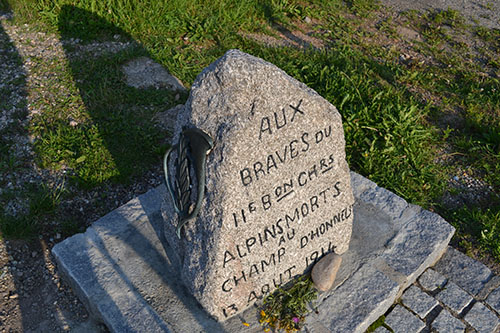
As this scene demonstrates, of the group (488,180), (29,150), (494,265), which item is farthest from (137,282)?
(488,180)

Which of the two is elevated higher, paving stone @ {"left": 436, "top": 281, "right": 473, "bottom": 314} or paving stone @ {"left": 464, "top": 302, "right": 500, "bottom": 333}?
paving stone @ {"left": 436, "top": 281, "right": 473, "bottom": 314}

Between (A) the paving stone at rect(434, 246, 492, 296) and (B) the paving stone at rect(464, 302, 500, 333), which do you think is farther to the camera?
(A) the paving stone at rect(434, 246, 492, 296)

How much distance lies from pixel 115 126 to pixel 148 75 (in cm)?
95

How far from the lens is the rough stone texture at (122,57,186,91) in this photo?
5277 mm

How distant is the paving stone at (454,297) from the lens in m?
3.37

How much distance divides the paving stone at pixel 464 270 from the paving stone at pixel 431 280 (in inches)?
2.9

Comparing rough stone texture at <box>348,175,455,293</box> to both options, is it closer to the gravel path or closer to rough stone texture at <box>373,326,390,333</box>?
rough stone texture at <box>373,326,390,333</box>

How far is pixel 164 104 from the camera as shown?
506cm

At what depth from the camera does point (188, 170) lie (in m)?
2.70

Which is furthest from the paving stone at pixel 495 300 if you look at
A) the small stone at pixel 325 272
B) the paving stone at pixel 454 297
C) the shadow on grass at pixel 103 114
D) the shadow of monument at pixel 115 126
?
the shadow on grass at pixel 103 114

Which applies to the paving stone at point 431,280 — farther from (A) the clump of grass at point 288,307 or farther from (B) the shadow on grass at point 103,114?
(B) the shadow on grass at point 103,114

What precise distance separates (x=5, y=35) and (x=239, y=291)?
4934mm

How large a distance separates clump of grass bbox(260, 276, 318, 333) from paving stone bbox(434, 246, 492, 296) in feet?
3.74

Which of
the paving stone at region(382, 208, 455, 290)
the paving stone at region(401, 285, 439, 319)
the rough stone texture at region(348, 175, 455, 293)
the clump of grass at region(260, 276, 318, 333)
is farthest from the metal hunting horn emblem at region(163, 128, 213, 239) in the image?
the paving stone at region(401, 285, 439, 319)
